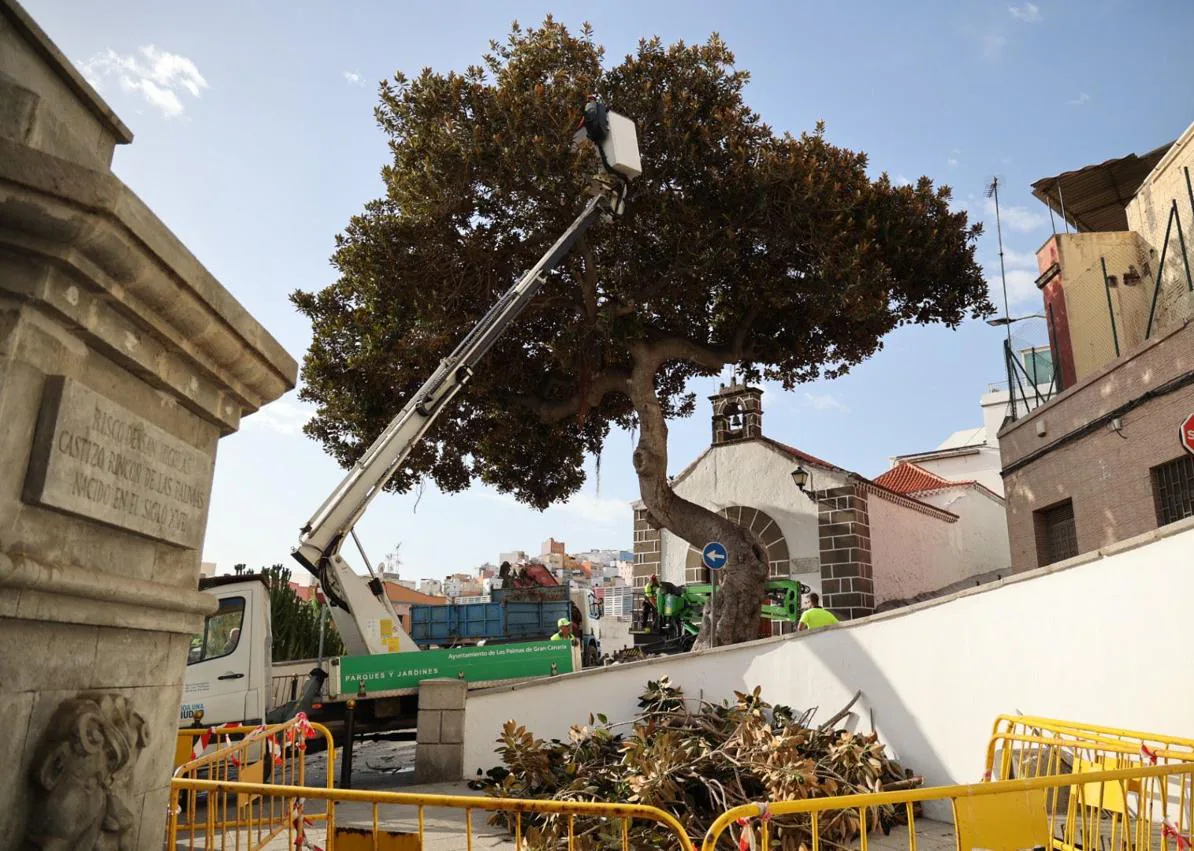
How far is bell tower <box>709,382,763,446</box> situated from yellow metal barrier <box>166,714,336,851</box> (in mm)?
14489

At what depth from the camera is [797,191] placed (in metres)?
13.4

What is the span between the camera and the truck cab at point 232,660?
9.61 m

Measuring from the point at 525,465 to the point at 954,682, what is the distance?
11154mm

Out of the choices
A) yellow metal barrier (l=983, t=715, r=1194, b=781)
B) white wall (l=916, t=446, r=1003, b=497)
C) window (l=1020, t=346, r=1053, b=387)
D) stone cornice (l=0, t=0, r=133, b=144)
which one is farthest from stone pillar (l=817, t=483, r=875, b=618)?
stone cornice (l=0, t=0, r=133, b=144)

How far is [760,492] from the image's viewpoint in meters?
21.4

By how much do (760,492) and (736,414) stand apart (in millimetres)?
2301

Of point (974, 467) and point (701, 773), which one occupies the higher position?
point (974, 467)

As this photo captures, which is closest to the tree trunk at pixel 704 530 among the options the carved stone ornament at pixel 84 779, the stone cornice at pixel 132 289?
the stone cornice at pixel 132 289

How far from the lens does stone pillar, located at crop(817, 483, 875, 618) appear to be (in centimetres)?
1952

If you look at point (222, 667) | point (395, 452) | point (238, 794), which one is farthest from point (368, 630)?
point (238, 794)

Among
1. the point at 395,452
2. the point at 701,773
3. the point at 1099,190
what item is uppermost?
the point at 1099,190

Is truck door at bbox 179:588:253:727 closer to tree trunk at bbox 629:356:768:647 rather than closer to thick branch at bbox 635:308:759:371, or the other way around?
tree trunk at bbox 629:356:768:647

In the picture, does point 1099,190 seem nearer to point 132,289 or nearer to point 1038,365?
point 1038,365

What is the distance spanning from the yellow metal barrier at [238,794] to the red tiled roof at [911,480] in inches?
874
